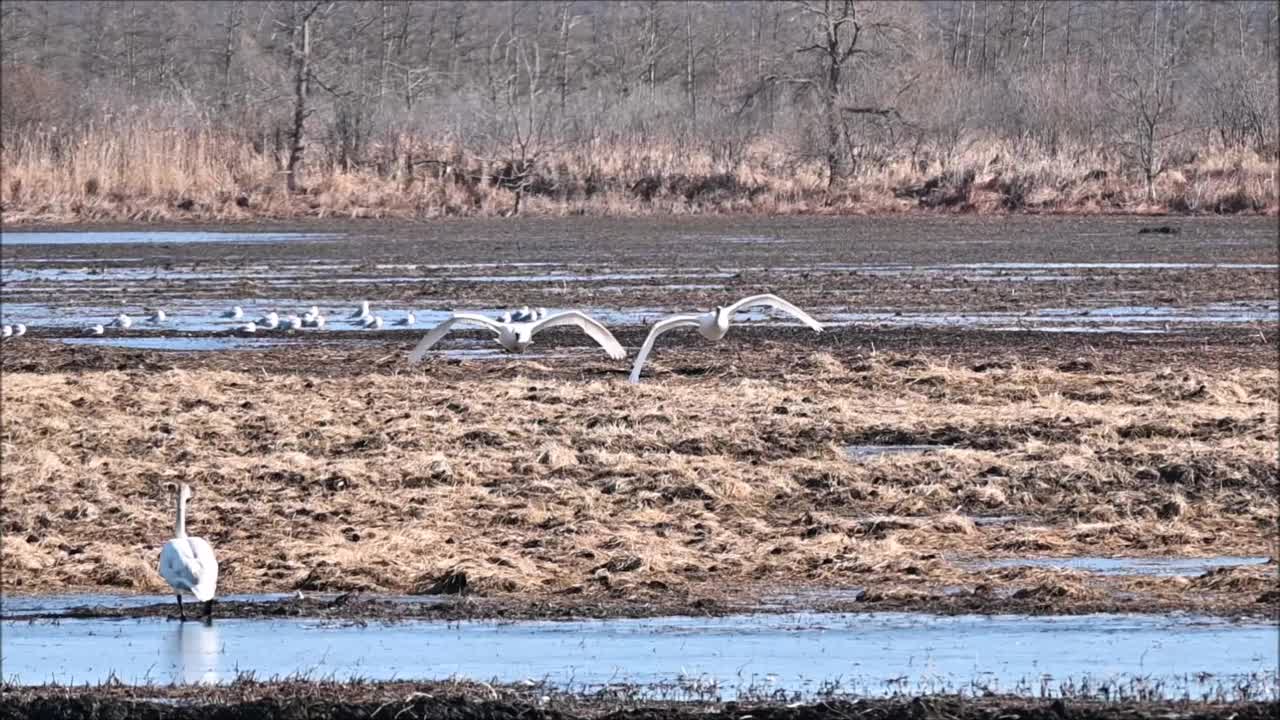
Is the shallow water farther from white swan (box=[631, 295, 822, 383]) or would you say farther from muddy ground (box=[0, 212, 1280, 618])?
white swan (box=[631, 295, 822, 383])

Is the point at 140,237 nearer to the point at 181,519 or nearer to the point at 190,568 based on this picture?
the point at 181,519

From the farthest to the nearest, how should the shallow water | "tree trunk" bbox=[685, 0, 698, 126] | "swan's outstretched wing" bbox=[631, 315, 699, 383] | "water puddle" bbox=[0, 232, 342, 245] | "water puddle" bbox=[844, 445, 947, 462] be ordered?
"tree trunk" bbox=[685, 0, 698, 126], "water puddle" bbox=[0, 232, 342, 245], "swan's outstretched wing" bbox=[631, 315, 699, 383], "water puddle" bbox=[844, 445, 947, 462], the shallow water

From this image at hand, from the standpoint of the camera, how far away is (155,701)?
8.56m

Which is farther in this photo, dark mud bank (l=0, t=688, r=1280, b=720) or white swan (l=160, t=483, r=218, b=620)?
white swan (l=160, t=483, r=218, b=620)

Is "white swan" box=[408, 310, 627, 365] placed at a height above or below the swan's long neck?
above

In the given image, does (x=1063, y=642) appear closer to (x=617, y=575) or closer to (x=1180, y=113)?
(x=617, y=575)

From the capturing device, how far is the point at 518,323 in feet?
70.9

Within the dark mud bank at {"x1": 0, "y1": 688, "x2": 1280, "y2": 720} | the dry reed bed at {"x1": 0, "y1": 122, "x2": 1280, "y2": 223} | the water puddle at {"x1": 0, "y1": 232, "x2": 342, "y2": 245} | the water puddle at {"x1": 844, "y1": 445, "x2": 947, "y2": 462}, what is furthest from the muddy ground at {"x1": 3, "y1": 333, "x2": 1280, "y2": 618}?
the dry reed bed at {"x1": 0, "y1": 122, "x2": 1280, "y2": 223}

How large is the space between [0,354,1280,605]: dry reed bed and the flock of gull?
1.86 ft

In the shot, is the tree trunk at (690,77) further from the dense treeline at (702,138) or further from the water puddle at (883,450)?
the water puddle at (883,450)

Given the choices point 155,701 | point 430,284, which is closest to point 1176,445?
point 155,701

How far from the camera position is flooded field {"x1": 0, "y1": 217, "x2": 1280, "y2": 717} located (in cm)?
952

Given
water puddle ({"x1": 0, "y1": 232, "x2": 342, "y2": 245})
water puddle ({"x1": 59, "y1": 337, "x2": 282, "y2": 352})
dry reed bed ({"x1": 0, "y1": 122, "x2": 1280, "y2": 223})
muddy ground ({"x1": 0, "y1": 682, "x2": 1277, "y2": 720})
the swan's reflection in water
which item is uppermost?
dry reed bed ({"x1": 0, "y1": 122, "x2": 1280, "y2": 223})

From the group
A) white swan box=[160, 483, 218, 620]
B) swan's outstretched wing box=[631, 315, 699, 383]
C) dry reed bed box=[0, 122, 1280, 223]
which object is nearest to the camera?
white swan box=[160, 483, 218, 620]
